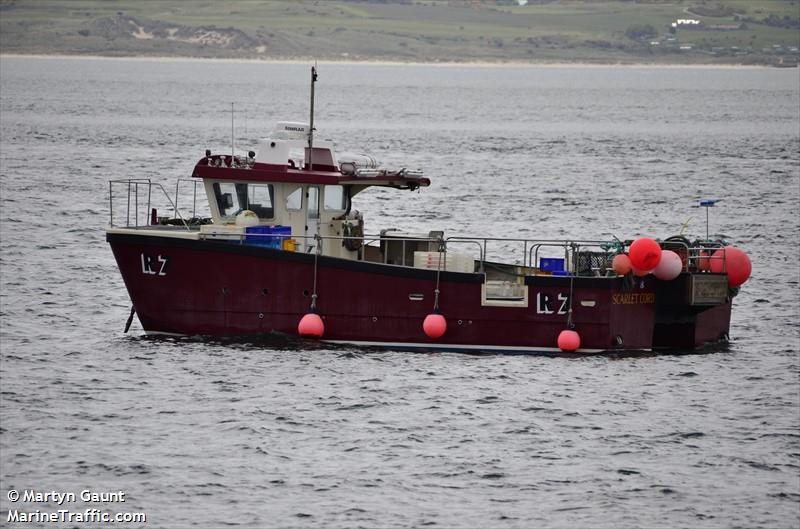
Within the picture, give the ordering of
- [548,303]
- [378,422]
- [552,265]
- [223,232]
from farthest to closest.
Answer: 1. [552,265]
2. [223,232]
3. [548,303]
4. [378,422]

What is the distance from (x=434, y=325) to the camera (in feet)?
99.7

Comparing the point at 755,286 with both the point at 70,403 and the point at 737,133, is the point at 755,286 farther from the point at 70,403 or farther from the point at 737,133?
the point at 737,133

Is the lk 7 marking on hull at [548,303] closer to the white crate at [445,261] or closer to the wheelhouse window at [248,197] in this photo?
the white crate at [445,261]

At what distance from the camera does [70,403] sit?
28.0 meters

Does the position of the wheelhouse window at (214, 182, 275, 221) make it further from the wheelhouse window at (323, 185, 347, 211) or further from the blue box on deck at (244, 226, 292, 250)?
the wheelhouse window at (323, 185, 347, 211)

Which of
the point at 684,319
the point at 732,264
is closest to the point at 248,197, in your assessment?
the point at 684,319

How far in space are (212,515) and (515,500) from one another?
4802mm

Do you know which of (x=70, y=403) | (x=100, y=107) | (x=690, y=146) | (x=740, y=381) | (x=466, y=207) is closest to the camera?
(x=70, y=403)

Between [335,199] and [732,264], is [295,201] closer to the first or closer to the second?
[335,199]

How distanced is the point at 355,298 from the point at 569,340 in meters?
4.50

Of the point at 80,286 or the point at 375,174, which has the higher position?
the point at 375,174

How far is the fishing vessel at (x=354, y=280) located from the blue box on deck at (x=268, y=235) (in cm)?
3

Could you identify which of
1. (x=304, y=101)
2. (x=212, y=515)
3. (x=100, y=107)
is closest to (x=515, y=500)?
(x=212, y=515)

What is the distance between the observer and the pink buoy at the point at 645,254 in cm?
3011
